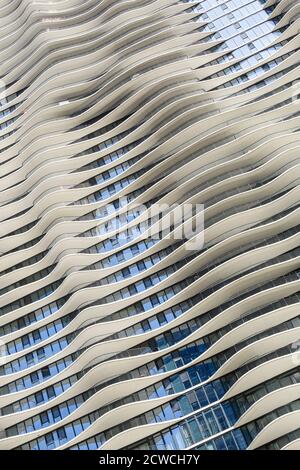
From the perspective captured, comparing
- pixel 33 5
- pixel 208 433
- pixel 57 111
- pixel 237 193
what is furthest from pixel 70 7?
pixel 208 433

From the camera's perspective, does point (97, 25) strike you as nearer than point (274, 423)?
No

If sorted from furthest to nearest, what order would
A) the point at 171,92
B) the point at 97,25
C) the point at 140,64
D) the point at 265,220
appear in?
the point at 97,25 → the point at 140,64 → the point at 171,92 → the point at 265,220

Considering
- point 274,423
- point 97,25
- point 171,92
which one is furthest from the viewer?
point 97,25

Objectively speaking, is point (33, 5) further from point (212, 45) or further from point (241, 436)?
point (241, 436)

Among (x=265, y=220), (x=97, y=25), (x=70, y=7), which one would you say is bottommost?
(x=265, y=220)

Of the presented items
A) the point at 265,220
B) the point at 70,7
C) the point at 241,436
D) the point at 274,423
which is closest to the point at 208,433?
the point at 241,436

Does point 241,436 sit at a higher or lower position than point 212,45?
lower
